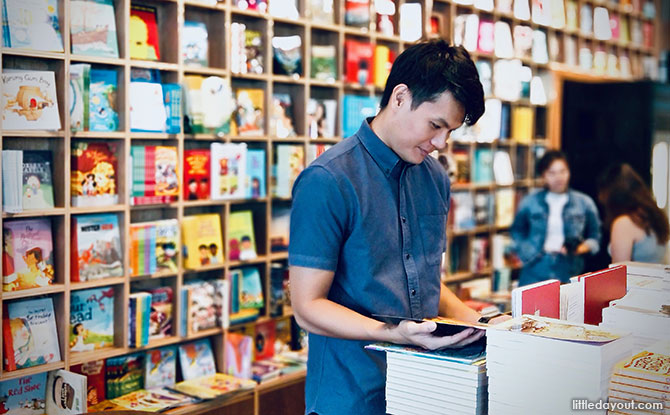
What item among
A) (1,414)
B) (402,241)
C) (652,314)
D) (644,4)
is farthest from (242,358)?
→ (644,4)

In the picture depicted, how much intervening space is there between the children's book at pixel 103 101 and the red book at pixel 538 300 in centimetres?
230

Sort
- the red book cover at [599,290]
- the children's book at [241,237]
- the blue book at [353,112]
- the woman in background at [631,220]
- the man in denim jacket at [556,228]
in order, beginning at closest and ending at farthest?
the red book cover at [599,290]
the children's book at [241,237]
the woman in background at [631,220]
the blue book at [353,112]
the man in denim jacket at [556,228]

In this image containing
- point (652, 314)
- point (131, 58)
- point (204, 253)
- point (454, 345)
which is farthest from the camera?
point (204, 253)

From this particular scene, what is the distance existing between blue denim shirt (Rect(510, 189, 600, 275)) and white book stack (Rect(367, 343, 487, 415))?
3914mm

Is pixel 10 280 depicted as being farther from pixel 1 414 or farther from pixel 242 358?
pixel 242 358

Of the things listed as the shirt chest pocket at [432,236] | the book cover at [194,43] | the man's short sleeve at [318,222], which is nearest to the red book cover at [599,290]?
the shirt chest pocket at [432,236]

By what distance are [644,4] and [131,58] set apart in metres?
6.49

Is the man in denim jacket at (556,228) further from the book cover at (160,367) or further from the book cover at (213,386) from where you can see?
the book cover at (160,367)

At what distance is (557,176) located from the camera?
5.74m

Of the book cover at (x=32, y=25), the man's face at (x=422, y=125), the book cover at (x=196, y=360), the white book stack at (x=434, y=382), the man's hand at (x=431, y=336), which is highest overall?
the book cover at (x=32, y=25)

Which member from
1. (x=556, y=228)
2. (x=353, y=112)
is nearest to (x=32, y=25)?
(x=353, y=112)

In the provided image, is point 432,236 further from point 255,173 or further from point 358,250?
point 255,173

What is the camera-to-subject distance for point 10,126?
3.39 metres

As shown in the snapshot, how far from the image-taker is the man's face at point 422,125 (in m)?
2.21
